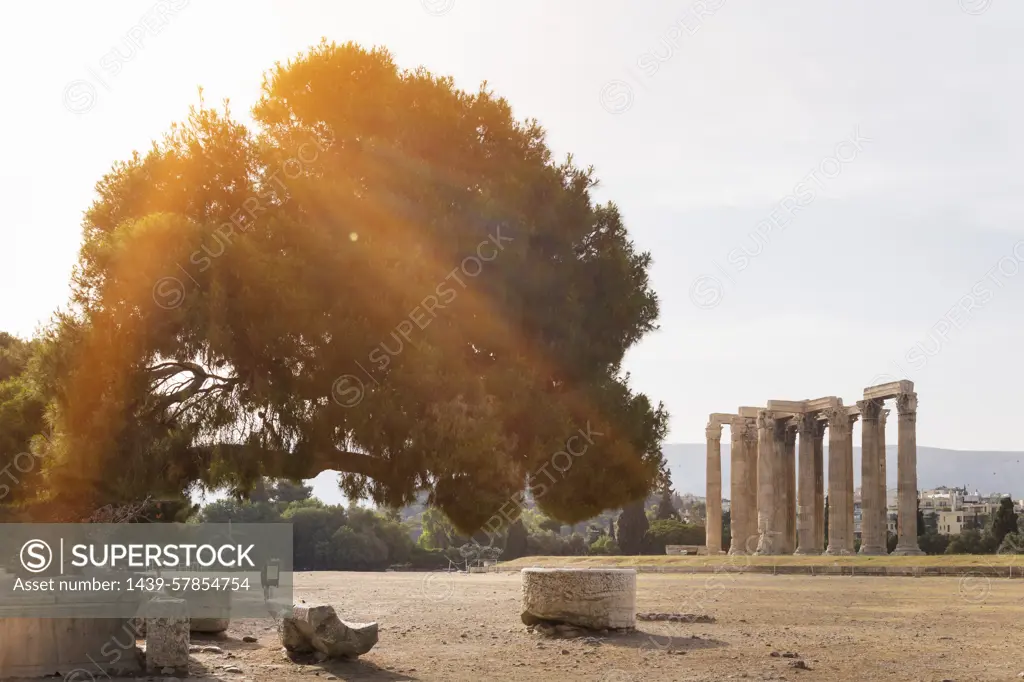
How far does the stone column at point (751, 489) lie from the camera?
62.6 m

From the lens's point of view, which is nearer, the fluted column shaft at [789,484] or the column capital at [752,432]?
the fluted column shaft at [789,484]

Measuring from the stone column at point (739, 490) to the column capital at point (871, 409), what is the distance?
8594 mm

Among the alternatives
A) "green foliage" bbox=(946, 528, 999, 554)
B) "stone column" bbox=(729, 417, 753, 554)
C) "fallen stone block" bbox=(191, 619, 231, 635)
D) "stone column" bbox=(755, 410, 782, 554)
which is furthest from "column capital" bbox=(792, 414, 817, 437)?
"fallen stone block" bbox=(191, 619, 231, 635)

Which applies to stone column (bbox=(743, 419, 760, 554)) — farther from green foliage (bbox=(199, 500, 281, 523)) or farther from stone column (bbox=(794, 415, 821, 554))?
green foliage (bbox=(199, 500, 281, 523))

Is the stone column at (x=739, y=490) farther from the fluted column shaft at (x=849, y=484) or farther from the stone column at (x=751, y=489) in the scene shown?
the fluted column shaft at (x=849, y=484)

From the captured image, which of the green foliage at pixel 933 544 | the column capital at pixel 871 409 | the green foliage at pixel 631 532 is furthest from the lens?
the green foliage at pixel 631 532

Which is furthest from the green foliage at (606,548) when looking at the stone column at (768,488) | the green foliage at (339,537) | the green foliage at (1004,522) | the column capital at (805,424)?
the green foliage at (1004,522)

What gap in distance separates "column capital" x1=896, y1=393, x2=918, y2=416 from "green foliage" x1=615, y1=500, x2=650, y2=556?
2664 centimetres

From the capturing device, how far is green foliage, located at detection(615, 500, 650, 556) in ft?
257

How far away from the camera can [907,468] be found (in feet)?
180

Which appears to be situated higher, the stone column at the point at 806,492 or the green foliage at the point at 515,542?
the stone column at the point at 806,492

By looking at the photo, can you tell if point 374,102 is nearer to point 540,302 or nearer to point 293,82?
point 293,82

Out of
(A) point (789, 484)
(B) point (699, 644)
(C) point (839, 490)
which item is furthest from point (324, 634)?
(A) point (789, 484)

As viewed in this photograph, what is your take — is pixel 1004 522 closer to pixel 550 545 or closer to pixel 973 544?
pixel 973 544
